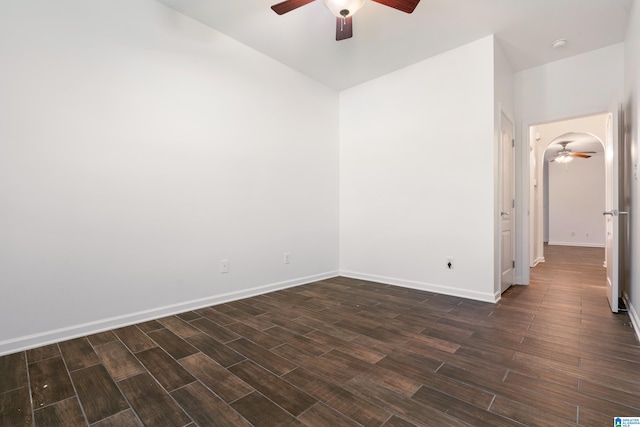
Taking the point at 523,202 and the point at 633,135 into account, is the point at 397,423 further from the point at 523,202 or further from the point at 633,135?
the point at 523,202

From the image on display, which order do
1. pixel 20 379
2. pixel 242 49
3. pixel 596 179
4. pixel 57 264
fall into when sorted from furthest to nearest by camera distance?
pixel 596 179
pixel 242 49
pixel 57 264
pixel 20 379

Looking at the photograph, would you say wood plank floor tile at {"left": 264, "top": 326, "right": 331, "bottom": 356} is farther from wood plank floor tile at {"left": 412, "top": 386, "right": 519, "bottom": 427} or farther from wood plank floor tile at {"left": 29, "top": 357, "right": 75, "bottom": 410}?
wood plank floor tile at {"left": 29, "top": 357, "right": 75, "bottom": 410}

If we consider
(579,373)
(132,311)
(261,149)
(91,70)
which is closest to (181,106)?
(91,70)

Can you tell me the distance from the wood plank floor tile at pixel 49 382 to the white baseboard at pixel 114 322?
0.97 ft

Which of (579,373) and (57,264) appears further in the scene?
(57,264)

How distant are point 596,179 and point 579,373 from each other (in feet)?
30.7

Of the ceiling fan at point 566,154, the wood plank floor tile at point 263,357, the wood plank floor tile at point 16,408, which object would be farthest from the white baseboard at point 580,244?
the wood plank floor tile at point 16,408

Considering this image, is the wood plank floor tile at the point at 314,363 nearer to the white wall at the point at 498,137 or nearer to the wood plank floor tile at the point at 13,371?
the wood plank floor tile at the point at 13,371

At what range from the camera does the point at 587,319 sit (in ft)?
8.34

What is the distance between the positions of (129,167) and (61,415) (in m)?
1.71

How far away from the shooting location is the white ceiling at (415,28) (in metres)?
2.58

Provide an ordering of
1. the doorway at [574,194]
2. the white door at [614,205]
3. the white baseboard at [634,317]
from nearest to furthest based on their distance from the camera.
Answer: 1. the white baseboard at [634,317]
2. the white door at [614,205]
3. the doorway at [574,194]

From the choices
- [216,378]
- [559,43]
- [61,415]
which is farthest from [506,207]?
[61,415]

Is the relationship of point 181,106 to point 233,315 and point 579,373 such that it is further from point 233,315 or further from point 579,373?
point 579,373
